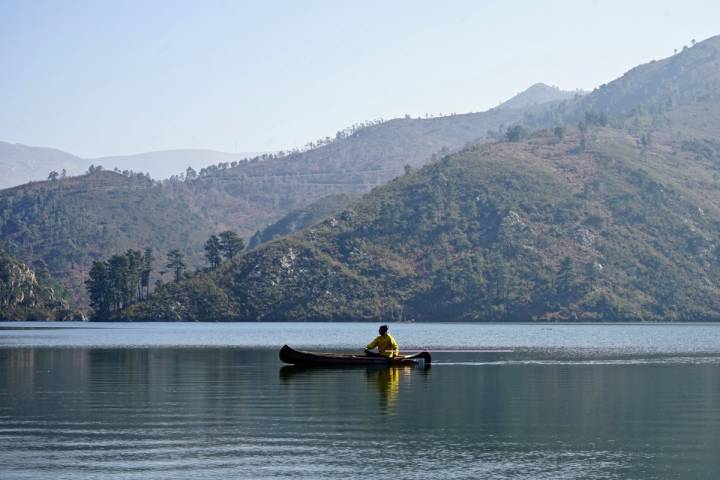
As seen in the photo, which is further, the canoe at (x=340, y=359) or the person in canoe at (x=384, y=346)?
the person in canoe at (x=384, y=346)

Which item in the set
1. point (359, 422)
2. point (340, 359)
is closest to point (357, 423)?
point (359, 422)

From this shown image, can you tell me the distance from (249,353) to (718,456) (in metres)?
70.5

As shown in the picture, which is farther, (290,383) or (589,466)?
(290,383)

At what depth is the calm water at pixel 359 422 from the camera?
33.9 meters

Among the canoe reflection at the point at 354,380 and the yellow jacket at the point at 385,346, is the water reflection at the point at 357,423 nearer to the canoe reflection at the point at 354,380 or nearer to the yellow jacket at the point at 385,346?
the canoe reflection at the point at 354,380

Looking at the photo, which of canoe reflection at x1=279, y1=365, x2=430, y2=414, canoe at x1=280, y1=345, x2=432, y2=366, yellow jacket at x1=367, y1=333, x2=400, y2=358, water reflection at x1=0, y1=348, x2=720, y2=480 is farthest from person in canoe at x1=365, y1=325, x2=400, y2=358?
water reflection at x1=0, y1=348, x2=720, y2=480

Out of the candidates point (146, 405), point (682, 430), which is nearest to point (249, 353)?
point (146, 405)

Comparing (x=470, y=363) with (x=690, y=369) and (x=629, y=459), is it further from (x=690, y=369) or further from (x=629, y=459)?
(x=629, y=459)

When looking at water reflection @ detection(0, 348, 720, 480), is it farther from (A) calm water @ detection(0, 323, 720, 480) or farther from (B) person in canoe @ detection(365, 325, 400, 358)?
(B) person in canoe @ detection(365, 325, 400, 358)

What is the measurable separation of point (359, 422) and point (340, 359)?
29942 mm

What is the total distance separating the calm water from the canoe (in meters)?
0.83

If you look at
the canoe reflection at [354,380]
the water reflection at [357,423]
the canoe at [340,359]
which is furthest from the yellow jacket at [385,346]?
the water reflection at [357,423]

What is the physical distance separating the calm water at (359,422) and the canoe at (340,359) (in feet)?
2.71

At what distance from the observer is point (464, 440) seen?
39094 mm
